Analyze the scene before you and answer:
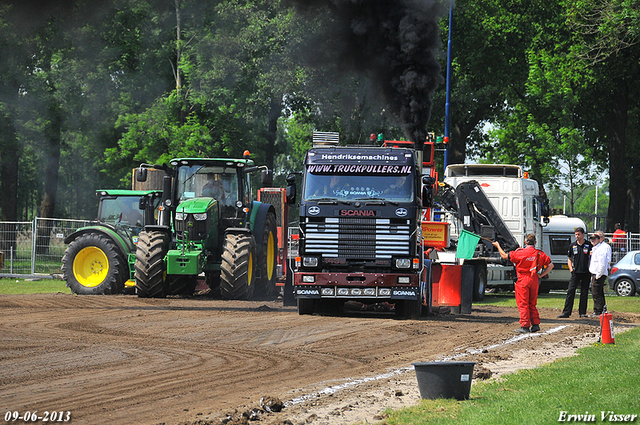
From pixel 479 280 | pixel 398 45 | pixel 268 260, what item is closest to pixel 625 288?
pixel 479 280

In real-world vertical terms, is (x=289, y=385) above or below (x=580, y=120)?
below

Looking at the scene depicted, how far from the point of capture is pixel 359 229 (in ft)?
53.7

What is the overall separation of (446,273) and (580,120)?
2777 centimetres

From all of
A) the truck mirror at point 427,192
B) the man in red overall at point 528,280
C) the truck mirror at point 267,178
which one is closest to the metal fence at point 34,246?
the truck mirror at point 267,178

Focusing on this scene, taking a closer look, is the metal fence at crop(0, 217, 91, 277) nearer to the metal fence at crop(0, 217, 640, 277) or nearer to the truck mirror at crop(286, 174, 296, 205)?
the metal fence at crop(0, 217, 640, 277)

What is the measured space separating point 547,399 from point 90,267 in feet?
50.6

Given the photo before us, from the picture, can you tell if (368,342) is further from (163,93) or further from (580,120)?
(580,120)

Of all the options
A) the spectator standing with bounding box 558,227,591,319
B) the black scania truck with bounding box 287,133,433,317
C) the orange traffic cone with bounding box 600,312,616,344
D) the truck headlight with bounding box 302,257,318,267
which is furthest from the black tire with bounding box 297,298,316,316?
the orange traffic cone with bounding box 600,312,616,344

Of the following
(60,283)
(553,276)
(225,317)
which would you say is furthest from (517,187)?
(60,283)

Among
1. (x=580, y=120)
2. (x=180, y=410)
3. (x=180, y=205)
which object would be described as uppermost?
(x=580, y=120)

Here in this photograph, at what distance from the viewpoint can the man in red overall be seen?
49.4ft

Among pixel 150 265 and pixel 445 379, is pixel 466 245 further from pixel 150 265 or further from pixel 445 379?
pixel 445 379

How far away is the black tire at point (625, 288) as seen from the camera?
2855 centimetres

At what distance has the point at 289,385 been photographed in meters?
9.13
